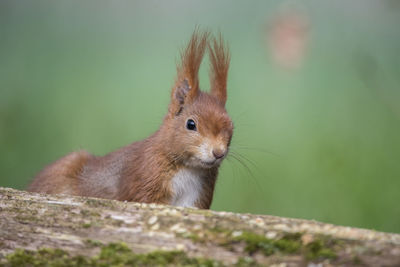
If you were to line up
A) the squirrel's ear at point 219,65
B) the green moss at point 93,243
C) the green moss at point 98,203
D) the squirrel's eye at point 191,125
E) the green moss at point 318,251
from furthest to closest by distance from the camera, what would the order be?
the squirrel's ear at point 219,65 → the squirrel's eye at point 191,125 → the green moss at point 98,203 → the green moss at point 93,243 → the green moss at point 318,251

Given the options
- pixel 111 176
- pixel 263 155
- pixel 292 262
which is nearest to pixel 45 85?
pixel 111 176

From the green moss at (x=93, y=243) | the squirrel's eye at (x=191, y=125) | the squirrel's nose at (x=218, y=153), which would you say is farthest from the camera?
the squirrel's eye at (x=191, y=125)

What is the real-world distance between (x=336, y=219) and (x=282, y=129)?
0.57 meters

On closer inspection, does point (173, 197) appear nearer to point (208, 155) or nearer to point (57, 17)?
point (208, 155)

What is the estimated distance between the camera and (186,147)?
7.73ft

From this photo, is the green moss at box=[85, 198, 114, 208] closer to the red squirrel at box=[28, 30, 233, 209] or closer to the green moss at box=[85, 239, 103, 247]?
the green moss at box=[85, 239, 103, 247]

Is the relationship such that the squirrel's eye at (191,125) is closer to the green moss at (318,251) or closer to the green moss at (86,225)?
the green moss at (86,225)

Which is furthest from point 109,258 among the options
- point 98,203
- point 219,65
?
point 219,65

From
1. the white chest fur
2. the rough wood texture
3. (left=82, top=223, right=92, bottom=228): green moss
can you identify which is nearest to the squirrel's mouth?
the white chest fur

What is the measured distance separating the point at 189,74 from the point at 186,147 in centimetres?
35

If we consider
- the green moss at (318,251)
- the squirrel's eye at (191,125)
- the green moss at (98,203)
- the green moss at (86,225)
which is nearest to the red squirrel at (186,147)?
the squirrel's eye at (191,125)

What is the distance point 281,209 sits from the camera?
312 centimetres

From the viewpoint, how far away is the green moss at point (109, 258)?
4.84 feet

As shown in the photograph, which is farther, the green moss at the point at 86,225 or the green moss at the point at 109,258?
the green moss at the point at 86,225
